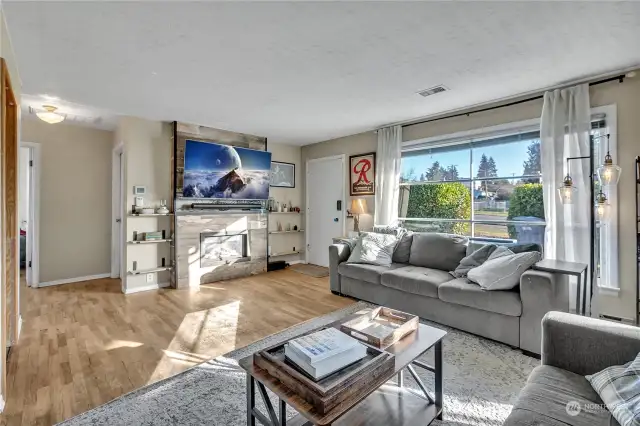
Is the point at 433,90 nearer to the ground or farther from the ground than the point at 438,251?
farther from the ground

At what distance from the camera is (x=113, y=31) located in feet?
7.00

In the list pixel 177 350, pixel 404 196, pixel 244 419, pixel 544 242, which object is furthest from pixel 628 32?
pixel 177 350

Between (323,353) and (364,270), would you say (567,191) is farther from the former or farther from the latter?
(323,353)

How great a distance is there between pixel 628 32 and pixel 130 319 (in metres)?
4.97

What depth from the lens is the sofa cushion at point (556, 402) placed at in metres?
1.10

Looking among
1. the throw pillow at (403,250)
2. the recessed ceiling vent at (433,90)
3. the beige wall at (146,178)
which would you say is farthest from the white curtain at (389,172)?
the beige wall at (146,178)

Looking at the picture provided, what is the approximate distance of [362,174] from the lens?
17.0 feet

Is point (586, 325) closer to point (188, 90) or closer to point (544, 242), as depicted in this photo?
point (544, 242)

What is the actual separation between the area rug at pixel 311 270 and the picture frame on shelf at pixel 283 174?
163 centimetres

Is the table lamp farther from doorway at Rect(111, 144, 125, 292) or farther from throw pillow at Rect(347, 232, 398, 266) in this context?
doorway at Rect(111, 144, 125, 292)

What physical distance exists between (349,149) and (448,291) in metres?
3.22

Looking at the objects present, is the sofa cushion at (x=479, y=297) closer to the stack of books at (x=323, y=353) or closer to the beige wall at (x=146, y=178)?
the stack of books at (x=323, y=353)

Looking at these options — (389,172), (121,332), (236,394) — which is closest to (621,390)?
(236,394)

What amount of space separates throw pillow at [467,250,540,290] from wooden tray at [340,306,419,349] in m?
1.22
